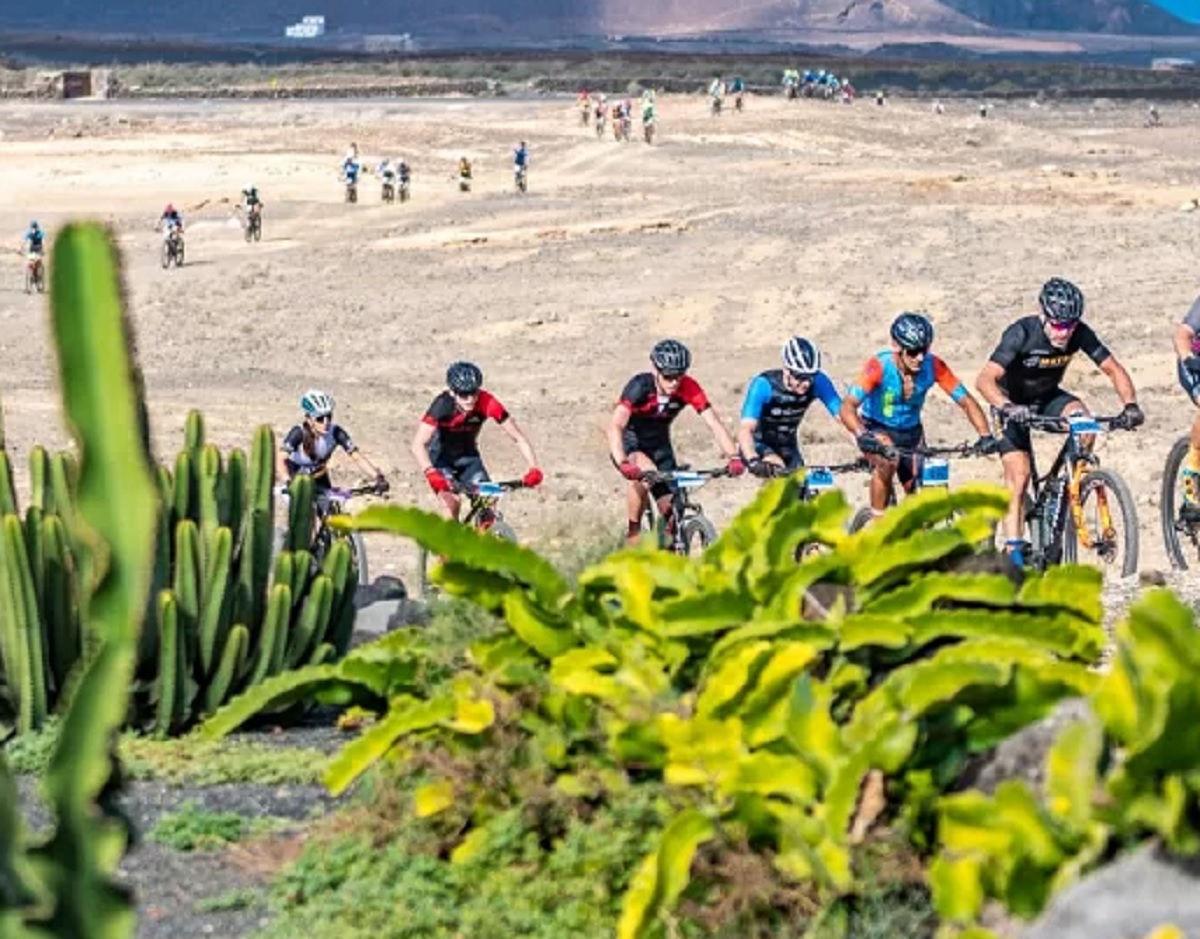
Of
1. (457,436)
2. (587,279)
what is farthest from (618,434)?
(587,279)

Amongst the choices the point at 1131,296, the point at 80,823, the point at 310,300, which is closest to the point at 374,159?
the point at 310,300

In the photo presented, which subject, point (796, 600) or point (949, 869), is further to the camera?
point (796, 600)

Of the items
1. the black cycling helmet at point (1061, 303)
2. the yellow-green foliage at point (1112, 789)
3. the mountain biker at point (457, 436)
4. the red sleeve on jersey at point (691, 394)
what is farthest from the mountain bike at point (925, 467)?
the yellow-green foliage at point (1112, 789)

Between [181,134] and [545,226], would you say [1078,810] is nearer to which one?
[545,226]

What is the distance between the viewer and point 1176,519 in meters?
12.8

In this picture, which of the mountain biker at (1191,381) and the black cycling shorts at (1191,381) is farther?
the black cycling shorts at (1191,381)

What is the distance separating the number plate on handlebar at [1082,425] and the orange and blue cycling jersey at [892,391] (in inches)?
22.8

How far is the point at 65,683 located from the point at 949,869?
446cm

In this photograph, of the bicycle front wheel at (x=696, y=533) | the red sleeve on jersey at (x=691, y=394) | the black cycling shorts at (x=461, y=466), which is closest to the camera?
the bicycle front wheel at (x=696, y=533)

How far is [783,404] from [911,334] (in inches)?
35.2

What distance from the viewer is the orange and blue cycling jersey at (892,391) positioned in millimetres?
12391

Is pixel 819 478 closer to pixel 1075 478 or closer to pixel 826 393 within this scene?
pixel 826 393

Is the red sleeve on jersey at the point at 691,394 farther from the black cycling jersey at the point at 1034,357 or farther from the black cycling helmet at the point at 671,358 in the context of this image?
the black cycling jersey at the point at 1034,357

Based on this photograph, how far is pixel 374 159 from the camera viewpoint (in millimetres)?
60156
